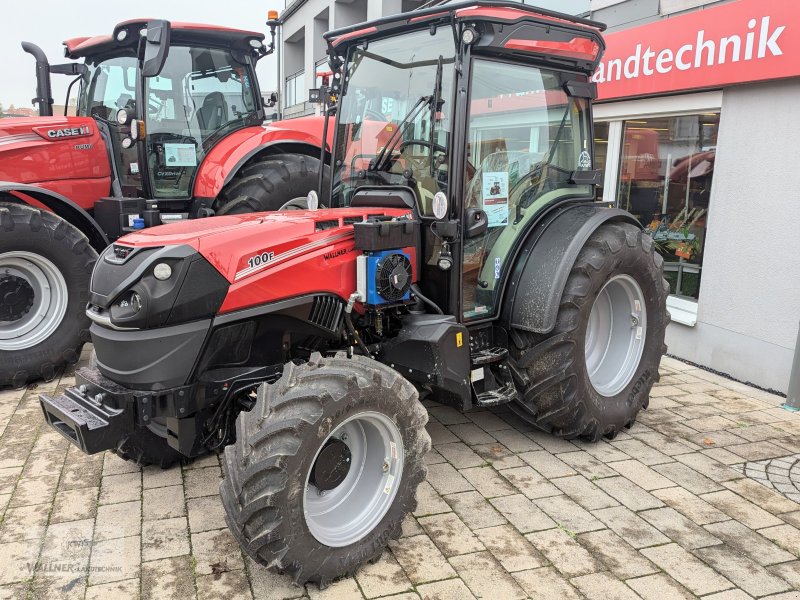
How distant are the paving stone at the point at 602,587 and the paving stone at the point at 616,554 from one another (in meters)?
0.06

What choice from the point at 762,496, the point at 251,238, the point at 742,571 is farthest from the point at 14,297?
the point at 762,496

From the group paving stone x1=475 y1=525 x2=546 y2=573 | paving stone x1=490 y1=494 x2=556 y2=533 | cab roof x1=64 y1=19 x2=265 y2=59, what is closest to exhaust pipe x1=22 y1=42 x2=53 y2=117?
cab roof x1=64 y1=19 x2=265 y2=59

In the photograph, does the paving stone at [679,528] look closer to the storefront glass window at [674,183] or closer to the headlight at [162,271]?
the headlight at [162,271]

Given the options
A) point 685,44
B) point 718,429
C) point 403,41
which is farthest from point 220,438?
point 685,44

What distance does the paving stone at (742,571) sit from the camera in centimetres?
285

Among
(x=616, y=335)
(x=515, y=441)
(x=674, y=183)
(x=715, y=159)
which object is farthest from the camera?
(x=674, y=183)

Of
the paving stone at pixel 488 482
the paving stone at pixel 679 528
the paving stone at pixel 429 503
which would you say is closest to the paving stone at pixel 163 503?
the paving stone at pixel 429 503

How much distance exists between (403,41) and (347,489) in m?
A: 2.39

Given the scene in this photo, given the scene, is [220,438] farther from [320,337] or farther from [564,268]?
[564,268]

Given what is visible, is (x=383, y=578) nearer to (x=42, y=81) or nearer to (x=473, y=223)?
(x=473, y=223)

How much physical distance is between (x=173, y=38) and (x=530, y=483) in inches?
194

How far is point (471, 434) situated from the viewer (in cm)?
436

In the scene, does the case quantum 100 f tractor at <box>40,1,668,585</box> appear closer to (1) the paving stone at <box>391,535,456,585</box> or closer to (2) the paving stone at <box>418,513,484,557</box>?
(1) the paving stone at <box>391,535,456,585</box>

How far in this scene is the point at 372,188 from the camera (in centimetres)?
385
